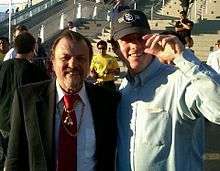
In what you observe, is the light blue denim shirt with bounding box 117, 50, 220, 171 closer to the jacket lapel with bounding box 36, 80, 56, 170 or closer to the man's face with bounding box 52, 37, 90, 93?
the man's face with bounding box 52, 37, 90, 93

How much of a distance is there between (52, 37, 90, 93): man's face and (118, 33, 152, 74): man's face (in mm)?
243

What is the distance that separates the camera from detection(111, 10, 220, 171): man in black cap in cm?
307

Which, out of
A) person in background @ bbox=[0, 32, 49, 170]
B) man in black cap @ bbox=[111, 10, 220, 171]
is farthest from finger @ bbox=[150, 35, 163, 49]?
person in background @ bbox=[0, 32, 49, 170]

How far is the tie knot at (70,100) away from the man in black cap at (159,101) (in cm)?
28

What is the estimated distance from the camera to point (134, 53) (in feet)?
11.4

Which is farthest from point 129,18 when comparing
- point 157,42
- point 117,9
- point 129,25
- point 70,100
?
point 117,9

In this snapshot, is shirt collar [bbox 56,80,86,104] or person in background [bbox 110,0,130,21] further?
person in background [bbox 110,0,130,21]

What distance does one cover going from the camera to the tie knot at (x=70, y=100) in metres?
3.64

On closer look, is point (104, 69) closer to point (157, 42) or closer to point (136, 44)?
point (136, 44)

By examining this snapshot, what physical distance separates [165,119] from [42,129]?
798 mm

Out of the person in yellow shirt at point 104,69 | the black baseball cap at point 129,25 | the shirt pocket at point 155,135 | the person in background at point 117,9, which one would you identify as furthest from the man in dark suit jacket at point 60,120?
→ the person in yellow shirt at point 104,69

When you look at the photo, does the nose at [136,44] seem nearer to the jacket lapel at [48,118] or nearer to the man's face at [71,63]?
the man's face at [71,63]

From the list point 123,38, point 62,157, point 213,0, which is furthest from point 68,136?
point 213,0

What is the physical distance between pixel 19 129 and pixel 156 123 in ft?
3.04
